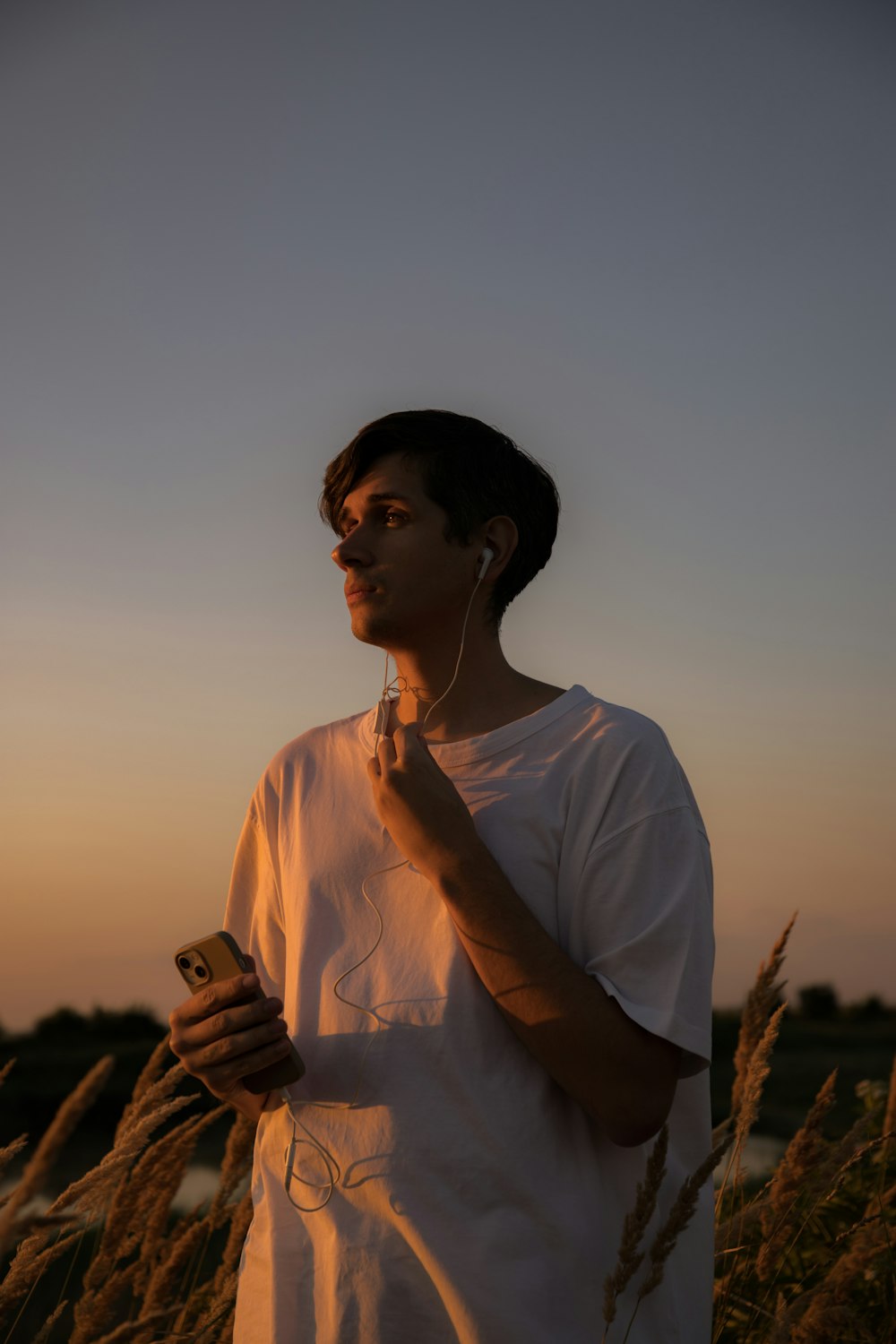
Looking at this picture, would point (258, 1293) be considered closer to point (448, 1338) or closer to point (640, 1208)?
point (448, 1338)

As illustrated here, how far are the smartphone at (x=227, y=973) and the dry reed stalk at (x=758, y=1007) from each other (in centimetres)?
98

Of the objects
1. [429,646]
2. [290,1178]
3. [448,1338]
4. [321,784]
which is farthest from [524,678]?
[448,1338]

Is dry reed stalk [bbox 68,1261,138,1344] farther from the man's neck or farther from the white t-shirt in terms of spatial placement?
the man's neck

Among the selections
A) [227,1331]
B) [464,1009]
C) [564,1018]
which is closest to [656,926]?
[564,1018]

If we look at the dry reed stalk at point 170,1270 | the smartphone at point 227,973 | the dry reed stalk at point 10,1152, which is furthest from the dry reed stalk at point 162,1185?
the dry reed stalk at point 10,1152

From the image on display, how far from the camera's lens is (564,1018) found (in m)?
1.47

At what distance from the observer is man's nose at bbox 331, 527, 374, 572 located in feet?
6.11

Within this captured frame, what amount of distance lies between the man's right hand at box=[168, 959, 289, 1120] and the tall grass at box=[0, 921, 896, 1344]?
0.05 metres

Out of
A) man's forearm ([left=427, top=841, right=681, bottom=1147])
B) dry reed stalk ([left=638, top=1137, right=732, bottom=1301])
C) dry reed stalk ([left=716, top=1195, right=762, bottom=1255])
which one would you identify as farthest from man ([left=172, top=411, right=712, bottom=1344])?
dry reed stalk ([left=716, top=1195, right=762, bottom=1255])

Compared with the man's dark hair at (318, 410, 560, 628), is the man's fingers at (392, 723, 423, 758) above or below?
below

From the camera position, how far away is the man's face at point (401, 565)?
Result: 184 cm

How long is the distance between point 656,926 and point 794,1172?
1.94 feet

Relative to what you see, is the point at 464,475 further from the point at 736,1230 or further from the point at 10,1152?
the point at 736,1230

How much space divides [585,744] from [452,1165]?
0.63 m
